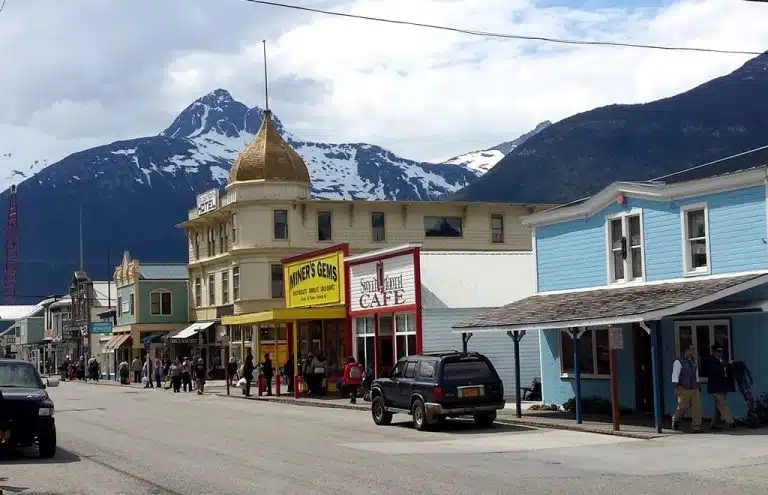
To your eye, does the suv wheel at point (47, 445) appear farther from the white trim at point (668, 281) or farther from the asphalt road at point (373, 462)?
the white trim at point (668, 281)

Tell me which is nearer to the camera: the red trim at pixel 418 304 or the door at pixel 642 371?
the door at pixel 642 371

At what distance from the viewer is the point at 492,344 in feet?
112

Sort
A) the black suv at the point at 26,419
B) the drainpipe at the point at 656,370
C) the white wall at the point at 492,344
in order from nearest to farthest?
the black suv at the point at 26,419 < the drainpipe at the point at 656,370 < the white wall at the point at 492,344

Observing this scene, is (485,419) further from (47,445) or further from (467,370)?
(47,445)

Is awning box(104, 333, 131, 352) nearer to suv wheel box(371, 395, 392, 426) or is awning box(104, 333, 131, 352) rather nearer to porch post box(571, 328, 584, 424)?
suv wheel box(371, 395, 392, 426)

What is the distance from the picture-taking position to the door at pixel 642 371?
2548 cm

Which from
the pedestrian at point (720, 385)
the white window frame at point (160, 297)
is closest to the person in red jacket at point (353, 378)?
the pedestrian at point (720, 385)

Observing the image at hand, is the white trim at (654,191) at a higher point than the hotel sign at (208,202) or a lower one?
lower

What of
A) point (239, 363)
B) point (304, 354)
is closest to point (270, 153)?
point (239, 363)

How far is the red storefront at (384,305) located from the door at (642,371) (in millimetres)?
9384

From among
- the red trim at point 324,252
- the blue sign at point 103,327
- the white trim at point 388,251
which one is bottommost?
the blue sign at point 103,327

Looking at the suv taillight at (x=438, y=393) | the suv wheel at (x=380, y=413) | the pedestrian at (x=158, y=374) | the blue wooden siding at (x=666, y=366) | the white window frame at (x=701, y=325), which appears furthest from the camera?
the pedestrian at (x=158, y=374)

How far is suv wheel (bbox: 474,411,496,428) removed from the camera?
24000mm

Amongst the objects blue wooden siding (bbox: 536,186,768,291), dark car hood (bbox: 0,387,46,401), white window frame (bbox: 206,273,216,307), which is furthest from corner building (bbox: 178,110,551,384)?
dark car hood (bbox: 0,387,46,401)
